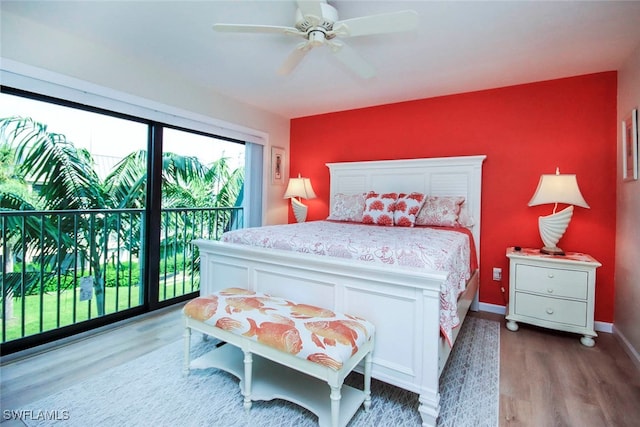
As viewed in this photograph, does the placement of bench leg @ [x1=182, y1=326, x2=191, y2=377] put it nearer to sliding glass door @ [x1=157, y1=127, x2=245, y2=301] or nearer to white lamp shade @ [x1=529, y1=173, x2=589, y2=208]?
sliding glass door @ [x1=157, y1=127, x2=245, y2=301]

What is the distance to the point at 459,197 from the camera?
10.4 ft

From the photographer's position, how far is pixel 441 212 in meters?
3.03

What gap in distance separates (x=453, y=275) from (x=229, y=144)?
3.08 meters

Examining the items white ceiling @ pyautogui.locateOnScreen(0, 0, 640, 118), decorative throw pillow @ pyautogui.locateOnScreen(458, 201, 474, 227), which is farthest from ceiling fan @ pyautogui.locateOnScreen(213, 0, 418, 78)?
decorative throw pillow @ pyautogui.locateOnScreen(458, 201, 474, 227)

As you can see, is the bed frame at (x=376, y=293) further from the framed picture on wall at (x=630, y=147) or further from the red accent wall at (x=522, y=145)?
the framed picture on wall at (x=630, y=147)

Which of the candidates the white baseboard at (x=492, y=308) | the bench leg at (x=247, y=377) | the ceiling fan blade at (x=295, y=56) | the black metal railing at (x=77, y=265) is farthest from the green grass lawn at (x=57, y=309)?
the white baseboard at (x=492, y=308)

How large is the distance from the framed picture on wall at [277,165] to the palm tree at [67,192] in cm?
127

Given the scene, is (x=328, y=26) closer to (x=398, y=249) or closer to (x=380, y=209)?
(x=398, y=249)

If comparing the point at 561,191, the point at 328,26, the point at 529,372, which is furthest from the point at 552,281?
the point at 328,26

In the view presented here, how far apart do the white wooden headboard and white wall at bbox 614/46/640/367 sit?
1.06 meters

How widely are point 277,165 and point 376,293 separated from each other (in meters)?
3.03

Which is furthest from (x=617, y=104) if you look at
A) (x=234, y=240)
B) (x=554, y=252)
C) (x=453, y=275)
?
(x=234, y=240)

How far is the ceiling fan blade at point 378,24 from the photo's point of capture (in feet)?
5.15

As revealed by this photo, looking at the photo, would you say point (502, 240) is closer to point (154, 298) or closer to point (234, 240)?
point (234, 240)
